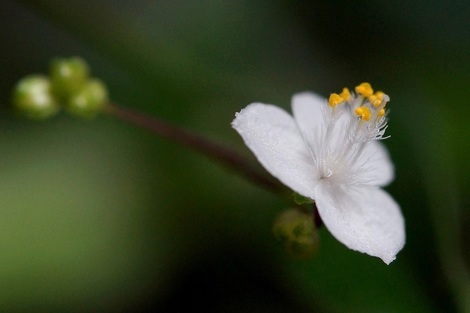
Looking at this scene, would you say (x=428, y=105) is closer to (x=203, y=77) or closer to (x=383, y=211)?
(x=203, y=77)

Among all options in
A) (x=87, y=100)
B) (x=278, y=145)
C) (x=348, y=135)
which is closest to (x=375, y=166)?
(x=348, y=135)

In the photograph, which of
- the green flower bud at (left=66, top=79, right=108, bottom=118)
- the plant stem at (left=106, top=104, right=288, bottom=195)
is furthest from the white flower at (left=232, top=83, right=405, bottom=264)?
the green flower bud at (left=66, top=79, right=108, bottom=118)

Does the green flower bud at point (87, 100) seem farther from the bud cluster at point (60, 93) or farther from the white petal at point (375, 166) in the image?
the white petal at point (375, 166)

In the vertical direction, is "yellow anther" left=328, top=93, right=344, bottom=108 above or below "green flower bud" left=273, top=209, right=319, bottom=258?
above

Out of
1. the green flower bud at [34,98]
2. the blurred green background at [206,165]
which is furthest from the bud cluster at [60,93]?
the blurred green background at [206,165]

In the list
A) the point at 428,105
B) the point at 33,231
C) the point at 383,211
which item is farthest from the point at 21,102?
the point at 428,105

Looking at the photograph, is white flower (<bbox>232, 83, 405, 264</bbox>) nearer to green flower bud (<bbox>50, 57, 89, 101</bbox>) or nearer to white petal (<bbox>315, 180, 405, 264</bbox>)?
white petal (<bbox>315, 180, 405, 264</bbox>)
